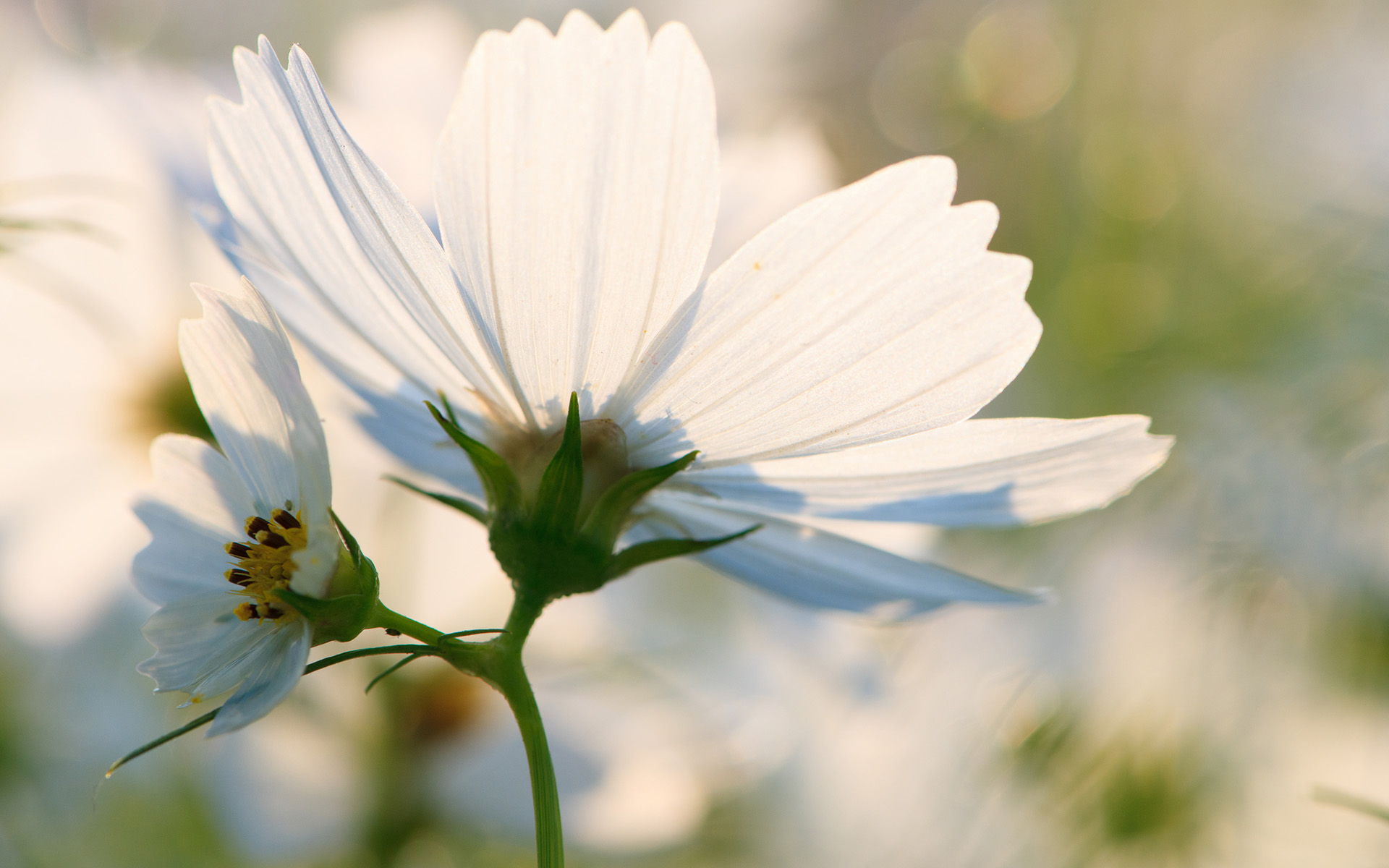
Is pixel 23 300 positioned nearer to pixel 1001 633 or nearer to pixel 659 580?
pixel 659 580

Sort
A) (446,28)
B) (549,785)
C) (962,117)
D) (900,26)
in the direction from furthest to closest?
(900,26)
(962,117)
(446,28)
(549,785)

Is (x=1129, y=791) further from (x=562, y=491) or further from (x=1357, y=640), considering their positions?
(x=562, y=491)

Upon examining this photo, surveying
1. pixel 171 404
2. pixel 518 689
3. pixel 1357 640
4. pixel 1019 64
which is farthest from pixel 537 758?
pixel 1019 64

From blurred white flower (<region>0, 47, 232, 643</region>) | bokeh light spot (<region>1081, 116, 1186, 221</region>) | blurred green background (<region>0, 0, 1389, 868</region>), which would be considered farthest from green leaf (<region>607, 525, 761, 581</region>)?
bokeh light spot (<region>1081, 116, 1186, 221</region>)

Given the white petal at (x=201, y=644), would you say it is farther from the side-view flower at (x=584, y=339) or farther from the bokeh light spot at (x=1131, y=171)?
the bokeh light spot at (x=1131, y=171)

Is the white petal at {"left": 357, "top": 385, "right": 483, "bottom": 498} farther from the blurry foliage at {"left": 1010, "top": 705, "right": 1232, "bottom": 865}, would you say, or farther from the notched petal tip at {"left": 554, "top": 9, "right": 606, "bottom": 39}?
the blurry foliage at {"left": 1010, "top": 705, "right": 1232, "bottom": 865}

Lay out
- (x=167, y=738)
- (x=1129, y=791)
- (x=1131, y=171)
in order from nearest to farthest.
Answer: (x=167, y=738) → (x=1129, y=791) → (x=1131, y=171)

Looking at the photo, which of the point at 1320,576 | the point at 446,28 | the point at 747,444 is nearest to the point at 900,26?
the point at 446,28
